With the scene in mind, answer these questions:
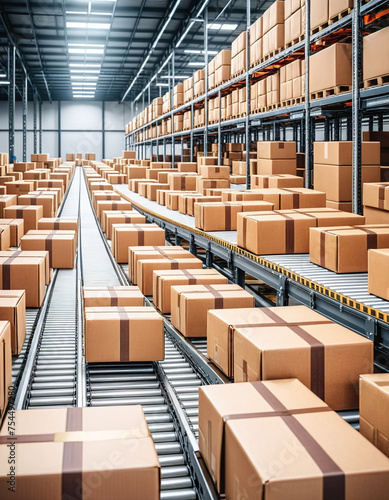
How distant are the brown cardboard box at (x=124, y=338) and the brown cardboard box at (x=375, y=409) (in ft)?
5.70

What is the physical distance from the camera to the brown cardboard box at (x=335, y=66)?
6715 millimetres

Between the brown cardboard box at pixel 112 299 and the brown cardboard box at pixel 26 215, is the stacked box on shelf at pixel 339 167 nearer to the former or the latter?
the brown cardboard box at pixel 112 299

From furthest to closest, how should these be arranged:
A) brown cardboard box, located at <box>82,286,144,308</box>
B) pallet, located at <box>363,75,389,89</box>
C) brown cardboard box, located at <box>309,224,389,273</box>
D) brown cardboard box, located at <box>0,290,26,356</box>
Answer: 1. pallet, located at <box>363,75,389,89</box>
2. brown cardboard box, located at <box>82,286,144,308</box>
3. brown cardboard box, located at <box>309,224,389,273</box>
4. brown cardboard box, located at <box>0,290,26,356</box>

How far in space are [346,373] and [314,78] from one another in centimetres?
525

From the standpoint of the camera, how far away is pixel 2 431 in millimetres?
2307

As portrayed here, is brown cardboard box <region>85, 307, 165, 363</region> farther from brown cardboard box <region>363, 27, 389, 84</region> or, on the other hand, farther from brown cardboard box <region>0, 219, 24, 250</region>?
brown cardboard box <region>0, 219, 24, 250</region>

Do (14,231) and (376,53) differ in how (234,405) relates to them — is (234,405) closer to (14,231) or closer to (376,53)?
(376,53)

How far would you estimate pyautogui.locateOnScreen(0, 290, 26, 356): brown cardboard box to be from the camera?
397cm

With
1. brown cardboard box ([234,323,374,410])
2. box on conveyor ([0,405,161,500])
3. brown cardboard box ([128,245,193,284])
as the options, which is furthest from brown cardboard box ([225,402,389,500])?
brown cardboard box ([128,245,193,284])

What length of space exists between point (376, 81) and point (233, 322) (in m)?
3.84

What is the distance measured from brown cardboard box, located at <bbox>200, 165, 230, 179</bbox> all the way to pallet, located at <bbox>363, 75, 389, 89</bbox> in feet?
15.1

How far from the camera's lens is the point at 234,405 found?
96.7 inches

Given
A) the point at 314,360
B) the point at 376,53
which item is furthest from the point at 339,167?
the point at 314,360

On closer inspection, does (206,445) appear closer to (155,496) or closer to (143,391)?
(155,496)
